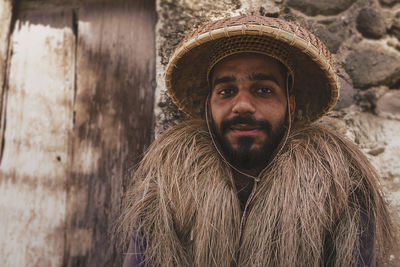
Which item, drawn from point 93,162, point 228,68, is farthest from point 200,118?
point 93,162

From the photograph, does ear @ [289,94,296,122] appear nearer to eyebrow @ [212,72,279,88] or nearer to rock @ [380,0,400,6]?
eyebrow @ [212,72,279,88]

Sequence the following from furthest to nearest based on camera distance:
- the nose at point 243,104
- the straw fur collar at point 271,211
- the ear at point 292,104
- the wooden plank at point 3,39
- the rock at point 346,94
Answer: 1. the wooden plank at point 3,39
2. the rock at point 346,94
3. the ear at point 292,104
4. the nose at point 243,104
5. the straw fur collar at point 271,211

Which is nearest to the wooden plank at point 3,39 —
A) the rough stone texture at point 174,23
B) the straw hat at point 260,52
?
the rough stone texture at point 174,23

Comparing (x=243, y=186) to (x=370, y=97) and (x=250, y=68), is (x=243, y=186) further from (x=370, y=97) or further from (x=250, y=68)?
(x=370, y=97)

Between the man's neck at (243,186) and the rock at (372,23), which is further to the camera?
the rock at (372,23)

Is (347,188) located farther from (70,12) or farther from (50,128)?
(70,12)

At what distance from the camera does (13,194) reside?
4.75 ft

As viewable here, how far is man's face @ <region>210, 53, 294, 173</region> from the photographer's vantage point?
107 centimetres

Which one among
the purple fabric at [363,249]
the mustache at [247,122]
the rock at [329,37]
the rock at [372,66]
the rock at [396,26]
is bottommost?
the purple fabric at [363,249]

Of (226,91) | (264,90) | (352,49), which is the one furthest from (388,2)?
(226,91)

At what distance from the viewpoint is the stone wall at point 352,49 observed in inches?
51.3

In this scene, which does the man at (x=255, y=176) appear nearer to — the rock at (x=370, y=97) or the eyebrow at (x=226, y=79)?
the eyebrow at (x=226, y=79)

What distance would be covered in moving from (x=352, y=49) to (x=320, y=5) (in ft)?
0.78

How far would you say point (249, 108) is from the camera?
3.45 ft
